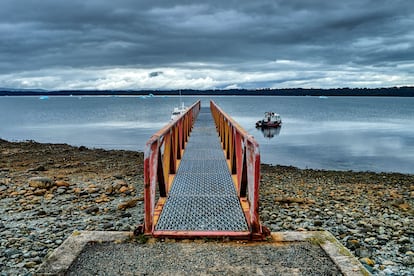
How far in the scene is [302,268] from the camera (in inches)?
161

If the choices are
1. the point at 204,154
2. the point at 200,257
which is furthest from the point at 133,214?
the point at 200,257

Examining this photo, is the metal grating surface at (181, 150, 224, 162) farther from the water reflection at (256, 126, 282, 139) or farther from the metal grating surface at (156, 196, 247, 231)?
the water reflection at (256, 126, 282, 139)

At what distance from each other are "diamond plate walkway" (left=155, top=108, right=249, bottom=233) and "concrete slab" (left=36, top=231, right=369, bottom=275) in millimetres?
418

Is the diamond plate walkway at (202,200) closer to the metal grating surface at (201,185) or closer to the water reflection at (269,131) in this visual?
the metal grating surface at (201,185)

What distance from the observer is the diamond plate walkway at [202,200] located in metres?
5.15

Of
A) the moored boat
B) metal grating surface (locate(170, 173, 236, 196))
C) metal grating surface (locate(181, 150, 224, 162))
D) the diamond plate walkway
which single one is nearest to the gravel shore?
metal grating surface (locate(170, 173, 236, 196))

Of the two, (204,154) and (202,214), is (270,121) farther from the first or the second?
(202,214)

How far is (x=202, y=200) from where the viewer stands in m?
6.25

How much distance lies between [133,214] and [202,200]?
2.24 meters

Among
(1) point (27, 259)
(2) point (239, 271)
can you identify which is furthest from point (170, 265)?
(1) point (27, 259)

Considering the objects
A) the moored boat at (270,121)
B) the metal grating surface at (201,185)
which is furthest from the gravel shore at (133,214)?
the moored boat at (270,121)

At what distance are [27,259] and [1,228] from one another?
183cm

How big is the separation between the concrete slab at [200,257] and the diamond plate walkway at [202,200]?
42 centimetres

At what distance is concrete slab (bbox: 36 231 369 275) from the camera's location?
13.2 feet
